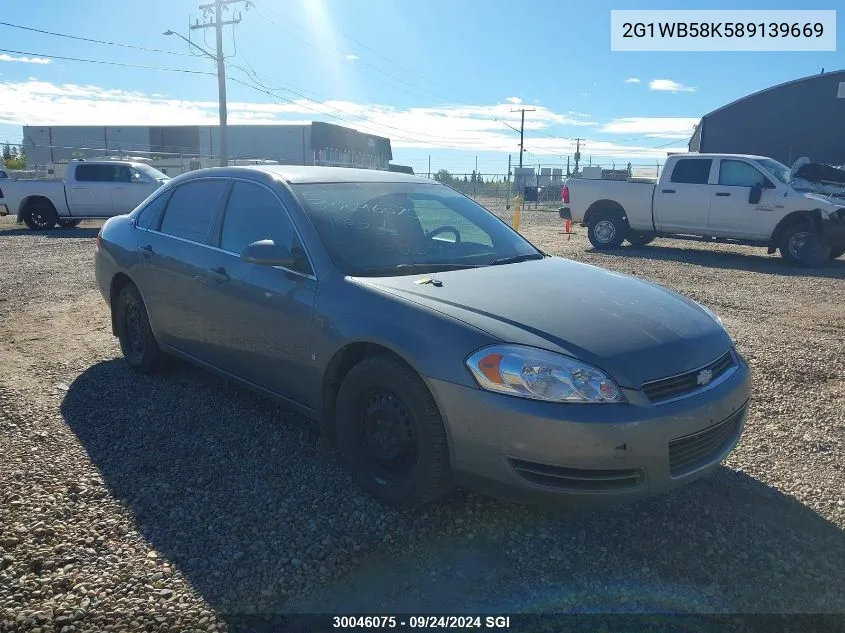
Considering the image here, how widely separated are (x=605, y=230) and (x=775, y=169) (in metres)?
3.36

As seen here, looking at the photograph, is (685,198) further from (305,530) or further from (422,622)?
(422,622)

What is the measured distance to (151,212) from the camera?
5.02 meters

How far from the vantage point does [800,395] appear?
4820mm

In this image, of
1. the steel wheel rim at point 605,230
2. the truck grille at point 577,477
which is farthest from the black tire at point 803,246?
the truck grille at point 577,477

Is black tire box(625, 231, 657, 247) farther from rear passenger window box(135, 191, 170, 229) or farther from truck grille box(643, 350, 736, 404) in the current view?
truck grille box(643, 350, 736, 404)

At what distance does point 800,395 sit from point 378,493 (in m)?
3.38

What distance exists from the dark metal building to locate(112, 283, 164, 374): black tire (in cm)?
3361

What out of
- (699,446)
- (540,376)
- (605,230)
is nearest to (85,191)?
(605,230)

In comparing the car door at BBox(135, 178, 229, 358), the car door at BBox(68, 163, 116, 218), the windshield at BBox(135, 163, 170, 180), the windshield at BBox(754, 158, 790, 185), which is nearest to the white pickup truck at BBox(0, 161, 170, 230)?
the car door at BBox(68, 163, 116, 218)

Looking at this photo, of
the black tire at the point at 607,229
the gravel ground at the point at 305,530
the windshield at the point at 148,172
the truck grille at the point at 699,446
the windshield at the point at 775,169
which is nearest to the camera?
the gravel ground at the point at 305,530

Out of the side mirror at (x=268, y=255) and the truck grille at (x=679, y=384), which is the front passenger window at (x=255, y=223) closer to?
the side mirror at (x=268, y=255)

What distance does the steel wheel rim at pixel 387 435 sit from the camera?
3.04 meters

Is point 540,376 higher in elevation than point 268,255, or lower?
lower

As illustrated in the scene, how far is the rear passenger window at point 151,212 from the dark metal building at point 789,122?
110 feet
